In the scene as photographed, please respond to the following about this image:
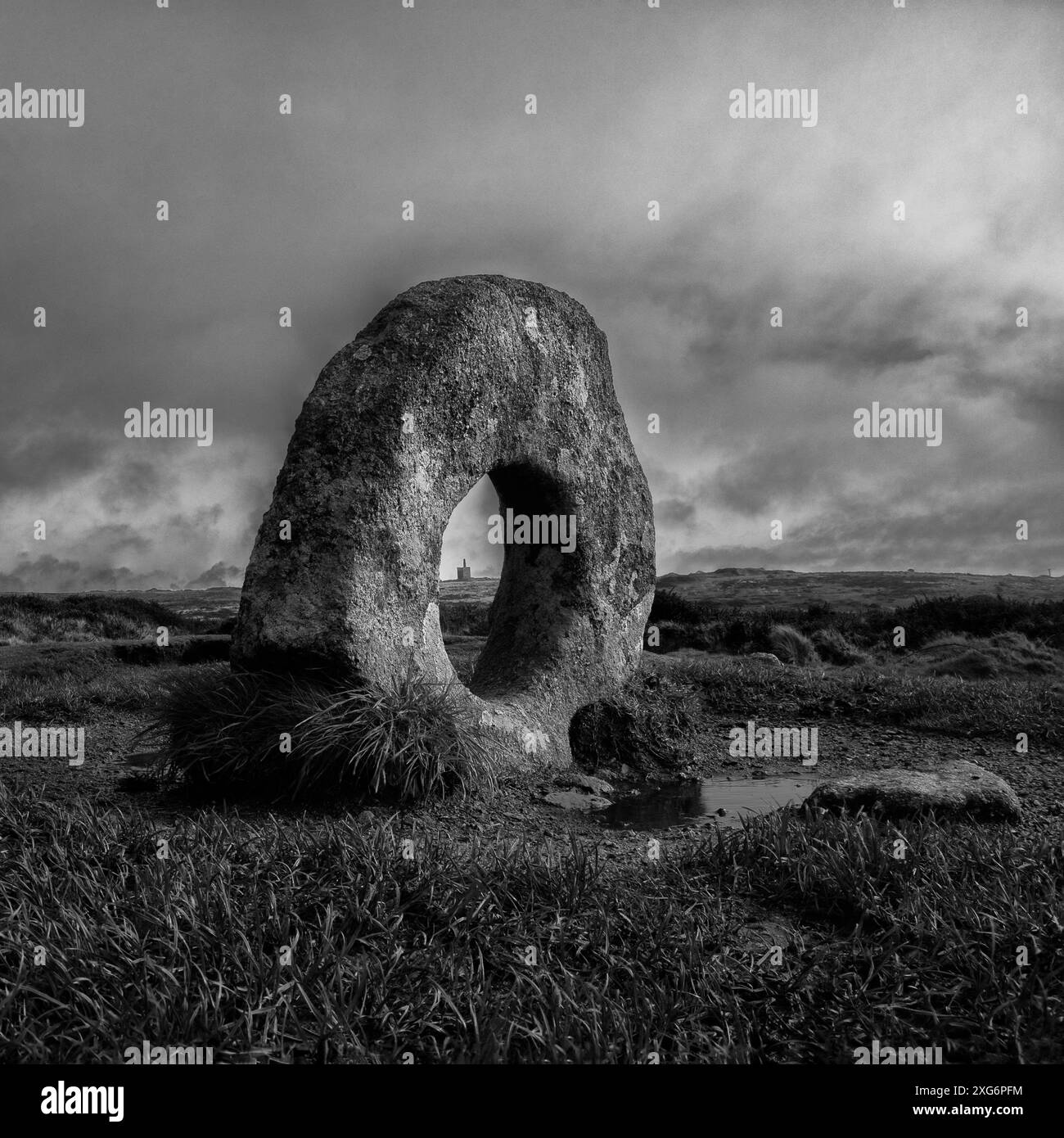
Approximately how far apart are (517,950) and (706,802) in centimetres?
376

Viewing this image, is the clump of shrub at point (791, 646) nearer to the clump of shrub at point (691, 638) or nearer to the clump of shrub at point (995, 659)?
the clump of shrub at point (691, 638)

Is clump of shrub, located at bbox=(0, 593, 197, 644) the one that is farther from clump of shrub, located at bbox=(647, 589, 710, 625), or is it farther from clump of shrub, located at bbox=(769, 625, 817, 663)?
clump of shrub, located at bbox=(769, 625, 817, 663)

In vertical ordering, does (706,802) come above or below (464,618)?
below

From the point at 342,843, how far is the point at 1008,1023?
121 inches

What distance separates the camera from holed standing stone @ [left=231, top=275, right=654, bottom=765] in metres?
6.43

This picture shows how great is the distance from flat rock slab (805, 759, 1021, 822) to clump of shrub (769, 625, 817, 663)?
13.0m

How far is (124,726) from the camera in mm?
9797

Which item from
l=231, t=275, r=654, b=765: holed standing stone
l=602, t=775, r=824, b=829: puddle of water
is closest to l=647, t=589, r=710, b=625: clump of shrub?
l=231, t=275, r=654, b=765: holed standing stone

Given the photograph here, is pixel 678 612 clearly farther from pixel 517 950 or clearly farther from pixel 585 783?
pixel 517 950

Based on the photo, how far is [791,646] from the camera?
19.8m

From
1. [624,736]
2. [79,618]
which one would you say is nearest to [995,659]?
[624,736]
